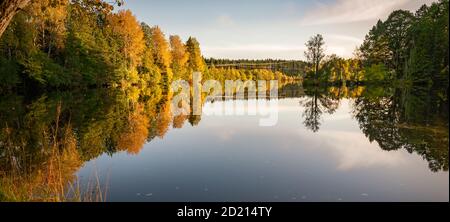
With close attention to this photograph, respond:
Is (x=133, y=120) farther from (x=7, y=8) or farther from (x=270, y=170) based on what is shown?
(x=7, y=8)

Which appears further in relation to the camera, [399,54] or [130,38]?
[399,54]

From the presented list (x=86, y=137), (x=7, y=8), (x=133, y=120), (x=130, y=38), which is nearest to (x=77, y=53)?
(x=130, y=38)

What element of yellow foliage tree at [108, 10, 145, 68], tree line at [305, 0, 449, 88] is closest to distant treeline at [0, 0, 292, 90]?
yellow foliage tree at [108, 10, 145, 68]

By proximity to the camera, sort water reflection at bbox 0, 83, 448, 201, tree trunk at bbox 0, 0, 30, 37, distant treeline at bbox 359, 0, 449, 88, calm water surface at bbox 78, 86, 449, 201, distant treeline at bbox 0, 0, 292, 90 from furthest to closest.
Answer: distant treeline at bbox 359, 0, 449, 88
distant treeline at bbox 0, 0, 292, 90
calm water surface at bbox 78, 86, 449, 201
water reflection at bbox 0, 83, 448, 201
tree trunk at bbox 0, 0, 30, 37

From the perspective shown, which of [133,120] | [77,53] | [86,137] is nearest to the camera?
[86,137]

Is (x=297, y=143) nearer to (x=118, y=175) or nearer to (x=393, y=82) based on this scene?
(x=118, y=175)

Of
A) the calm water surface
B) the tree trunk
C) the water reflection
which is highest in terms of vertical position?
the tree trunk

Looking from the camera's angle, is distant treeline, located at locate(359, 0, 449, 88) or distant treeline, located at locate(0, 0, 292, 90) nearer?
distant treeline, located at locate(0, 0, 292, 90)

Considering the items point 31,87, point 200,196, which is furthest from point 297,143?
point 31,87

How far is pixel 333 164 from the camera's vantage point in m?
9.42

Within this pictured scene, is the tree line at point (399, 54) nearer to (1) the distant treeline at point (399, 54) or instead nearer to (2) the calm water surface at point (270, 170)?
(1) the distant treeline at point (399, 54)

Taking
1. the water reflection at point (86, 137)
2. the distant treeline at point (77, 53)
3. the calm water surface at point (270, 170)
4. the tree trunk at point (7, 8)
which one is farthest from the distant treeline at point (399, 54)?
the distant treeline at point (77, 53)

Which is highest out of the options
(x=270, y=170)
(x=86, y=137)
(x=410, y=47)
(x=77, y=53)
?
(x=410, y=47)

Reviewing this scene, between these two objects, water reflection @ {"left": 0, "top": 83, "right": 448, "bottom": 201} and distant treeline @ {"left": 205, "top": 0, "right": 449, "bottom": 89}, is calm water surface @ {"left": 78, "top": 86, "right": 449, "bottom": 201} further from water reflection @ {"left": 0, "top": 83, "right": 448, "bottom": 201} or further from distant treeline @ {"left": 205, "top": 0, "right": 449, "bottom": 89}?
distant treeline @ {"left": 205, "top": 0, "right": 449, "bottom": 89}
